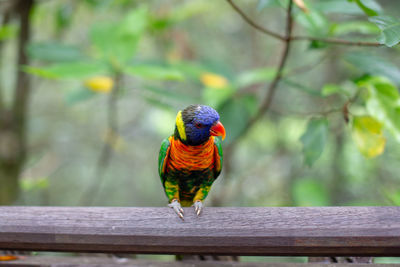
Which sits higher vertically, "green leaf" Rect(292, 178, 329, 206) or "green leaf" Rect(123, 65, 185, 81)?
"green leaf" Rect(123, 65, 185, 81)

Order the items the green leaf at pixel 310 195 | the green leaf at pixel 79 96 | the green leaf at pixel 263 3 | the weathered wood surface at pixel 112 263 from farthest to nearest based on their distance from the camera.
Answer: the green leaf at pixel 310 195
the green leaf at pixel 79 96
the green leaf at pixel 263 3
the weathered wood surface at pixel 112 263

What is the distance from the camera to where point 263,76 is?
6.10 ft

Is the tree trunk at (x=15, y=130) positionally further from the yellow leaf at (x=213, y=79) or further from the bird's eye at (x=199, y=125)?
the bird's eye at (x=199, y=125)

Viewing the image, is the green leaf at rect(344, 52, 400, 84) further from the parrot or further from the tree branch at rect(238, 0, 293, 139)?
the parrot

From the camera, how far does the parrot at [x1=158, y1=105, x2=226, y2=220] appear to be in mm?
1322

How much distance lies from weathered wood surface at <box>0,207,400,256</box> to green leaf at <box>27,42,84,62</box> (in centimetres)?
105

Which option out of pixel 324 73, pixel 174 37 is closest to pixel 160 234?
pixel 174 37

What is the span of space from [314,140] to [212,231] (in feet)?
2.25

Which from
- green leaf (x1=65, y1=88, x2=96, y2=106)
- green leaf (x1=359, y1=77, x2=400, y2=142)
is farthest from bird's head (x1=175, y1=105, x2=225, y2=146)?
green leaf (x1=65, y1=88, x2=96, y2=106)

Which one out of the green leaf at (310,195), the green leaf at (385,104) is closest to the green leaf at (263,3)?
the green leaf at (385,104)

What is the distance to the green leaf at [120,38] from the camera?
5.57 ft

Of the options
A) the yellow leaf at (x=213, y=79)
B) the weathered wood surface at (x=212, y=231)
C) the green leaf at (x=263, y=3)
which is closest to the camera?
the weathered wood surface at (x=212, y=231)

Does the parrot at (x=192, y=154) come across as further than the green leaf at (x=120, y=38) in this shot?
No

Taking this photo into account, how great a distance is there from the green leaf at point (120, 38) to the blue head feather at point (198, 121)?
0.55 meters
